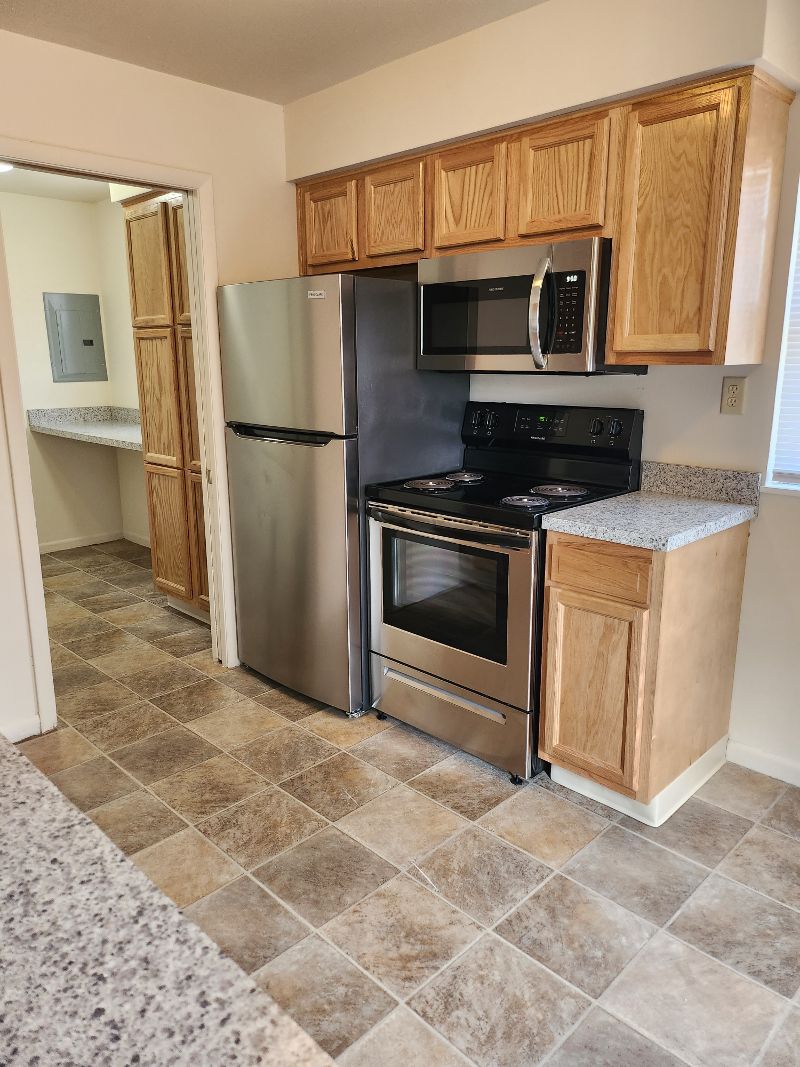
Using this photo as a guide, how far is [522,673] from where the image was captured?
95.2 inches

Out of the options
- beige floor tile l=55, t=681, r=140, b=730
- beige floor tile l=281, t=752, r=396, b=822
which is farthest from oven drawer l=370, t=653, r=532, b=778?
beige floor tile l=55, t=681, r=140, b=730

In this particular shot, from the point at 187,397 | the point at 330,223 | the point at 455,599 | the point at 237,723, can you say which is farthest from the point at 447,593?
the point at 187,397

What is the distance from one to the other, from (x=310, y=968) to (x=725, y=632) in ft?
5.27

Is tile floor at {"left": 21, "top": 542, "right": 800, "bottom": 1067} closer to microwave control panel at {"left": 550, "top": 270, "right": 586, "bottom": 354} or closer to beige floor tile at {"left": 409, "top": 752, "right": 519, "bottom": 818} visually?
beige floor tile at {"left": 409, "top": 752, "right": 519, "bottom": 818}

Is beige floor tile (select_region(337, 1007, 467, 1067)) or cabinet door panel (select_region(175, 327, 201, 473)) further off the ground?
cabinet door panel (select_region(175, 327, 201, 473))

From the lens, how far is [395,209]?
2930 millimetres

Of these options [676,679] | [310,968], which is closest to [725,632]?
[676,679]

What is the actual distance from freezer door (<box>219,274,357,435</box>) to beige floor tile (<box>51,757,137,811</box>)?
1373mm

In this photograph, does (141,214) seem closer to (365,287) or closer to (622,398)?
(365,287)

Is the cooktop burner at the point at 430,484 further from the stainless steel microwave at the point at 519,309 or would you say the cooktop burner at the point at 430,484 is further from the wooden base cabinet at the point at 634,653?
the wooden base cabinet at the point at 634,653

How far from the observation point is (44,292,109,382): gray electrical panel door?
5.35 m

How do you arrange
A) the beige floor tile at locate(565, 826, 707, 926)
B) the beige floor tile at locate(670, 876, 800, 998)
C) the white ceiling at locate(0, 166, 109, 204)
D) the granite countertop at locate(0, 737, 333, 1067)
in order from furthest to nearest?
the white ceiling at locate(0, 166, 109, 204) < the beige floor tile at locate(565, 826, 707, 926) < the beige floor tile at locate(670, 876, 800, 998) < the granite countertop at locate(0, 737, 333, 1067)

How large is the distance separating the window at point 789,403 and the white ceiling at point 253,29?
1.19 meters

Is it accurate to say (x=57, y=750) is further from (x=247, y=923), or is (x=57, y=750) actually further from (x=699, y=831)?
(x=699, y=831)
